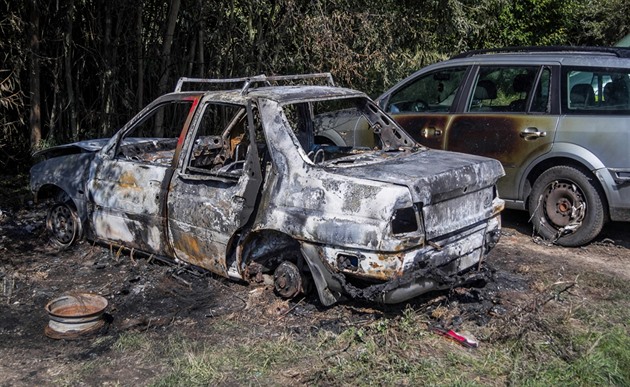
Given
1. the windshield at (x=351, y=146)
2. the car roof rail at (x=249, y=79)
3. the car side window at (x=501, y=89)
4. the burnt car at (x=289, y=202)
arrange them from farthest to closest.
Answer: the car side window at (x=501, y=89), the windshield at (x=351, y=146), the car roof rail at (x=249, y=79), the burnt car at (x=289, y=202)

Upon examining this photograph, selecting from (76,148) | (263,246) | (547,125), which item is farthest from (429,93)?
(76,148)

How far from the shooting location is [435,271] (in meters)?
5.09

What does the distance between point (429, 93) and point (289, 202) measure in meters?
3.78

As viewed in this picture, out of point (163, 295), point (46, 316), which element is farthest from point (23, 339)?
point (163, 295)

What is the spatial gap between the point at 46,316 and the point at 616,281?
477cm

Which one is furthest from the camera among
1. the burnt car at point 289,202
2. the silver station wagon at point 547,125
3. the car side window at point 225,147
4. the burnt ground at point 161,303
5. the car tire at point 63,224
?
the silver station wagon at point 547,125

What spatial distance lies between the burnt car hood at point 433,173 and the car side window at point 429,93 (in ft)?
8.00

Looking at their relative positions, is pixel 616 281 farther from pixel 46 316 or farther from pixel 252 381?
pixel 46 316

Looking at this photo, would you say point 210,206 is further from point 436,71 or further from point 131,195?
point 436,71

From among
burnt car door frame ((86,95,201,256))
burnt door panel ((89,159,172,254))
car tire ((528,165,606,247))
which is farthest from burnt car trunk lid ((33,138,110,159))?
car tire ((528,165,606,247))

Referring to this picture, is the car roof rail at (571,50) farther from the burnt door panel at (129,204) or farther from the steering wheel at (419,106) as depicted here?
the burnt door panel at (129,204)

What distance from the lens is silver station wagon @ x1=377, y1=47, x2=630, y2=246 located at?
725 cm

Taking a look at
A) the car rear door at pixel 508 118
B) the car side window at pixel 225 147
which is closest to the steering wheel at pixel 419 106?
the car rear door at pixel 508 118

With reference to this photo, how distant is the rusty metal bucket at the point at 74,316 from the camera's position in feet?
16.8
